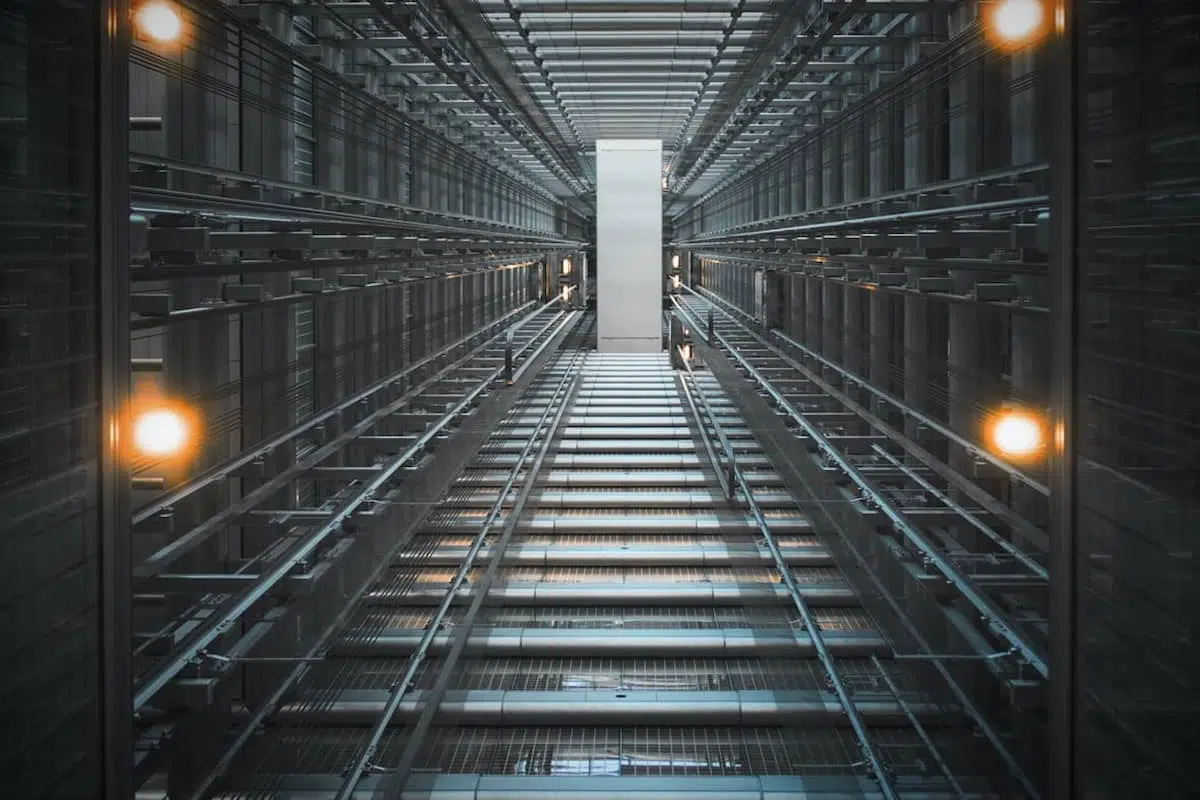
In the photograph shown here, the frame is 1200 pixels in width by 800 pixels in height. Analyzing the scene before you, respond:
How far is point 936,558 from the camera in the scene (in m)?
5.34

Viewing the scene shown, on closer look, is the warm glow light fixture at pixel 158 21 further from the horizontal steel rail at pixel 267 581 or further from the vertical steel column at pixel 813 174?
the vertical steel column at pixel 813 174

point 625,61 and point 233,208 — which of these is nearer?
point 233,208

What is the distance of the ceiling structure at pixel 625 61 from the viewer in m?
9.45

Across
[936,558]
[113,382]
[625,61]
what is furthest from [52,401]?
[625,61]

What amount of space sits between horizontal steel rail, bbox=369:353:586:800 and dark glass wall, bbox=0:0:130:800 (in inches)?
84.3

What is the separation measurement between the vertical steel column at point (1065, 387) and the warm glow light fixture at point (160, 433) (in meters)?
3.19

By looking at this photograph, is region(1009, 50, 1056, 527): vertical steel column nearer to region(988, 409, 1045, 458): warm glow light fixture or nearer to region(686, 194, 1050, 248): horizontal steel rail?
region(988, 409, 1045, 458): warm glow light fixture

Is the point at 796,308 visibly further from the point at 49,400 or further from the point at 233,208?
the point at 49,400

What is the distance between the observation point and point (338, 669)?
5.89 m

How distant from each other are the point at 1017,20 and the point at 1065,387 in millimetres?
1762

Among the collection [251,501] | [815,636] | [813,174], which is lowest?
[815,636]

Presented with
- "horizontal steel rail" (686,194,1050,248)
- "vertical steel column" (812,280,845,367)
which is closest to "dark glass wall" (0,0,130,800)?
"horizontal steel rail" (686,194,1050,248)

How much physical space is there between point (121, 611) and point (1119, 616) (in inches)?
115

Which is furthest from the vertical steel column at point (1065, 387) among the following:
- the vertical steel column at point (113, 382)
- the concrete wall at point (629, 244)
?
the concrete wall at point (629, 244)
